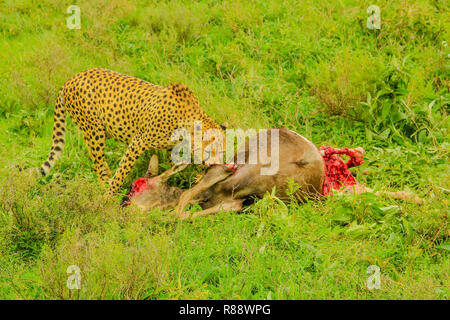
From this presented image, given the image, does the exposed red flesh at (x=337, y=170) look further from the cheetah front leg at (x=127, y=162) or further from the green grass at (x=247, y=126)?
the cheetah front leg at (x=127, y=162)

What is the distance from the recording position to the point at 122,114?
493cm

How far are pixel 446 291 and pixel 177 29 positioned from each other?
4.85 meters

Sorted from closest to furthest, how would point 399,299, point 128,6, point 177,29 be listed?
1. point 399,299
2. point 177,29
3. point 128,6

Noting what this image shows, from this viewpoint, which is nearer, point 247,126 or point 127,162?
point 127,162

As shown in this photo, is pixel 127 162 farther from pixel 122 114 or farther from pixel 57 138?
pixel 57 138

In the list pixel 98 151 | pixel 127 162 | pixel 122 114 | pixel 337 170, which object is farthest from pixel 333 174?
pixel 98 151

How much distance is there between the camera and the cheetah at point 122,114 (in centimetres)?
476

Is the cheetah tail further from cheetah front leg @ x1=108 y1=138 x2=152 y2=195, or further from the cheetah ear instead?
the cheetah ear

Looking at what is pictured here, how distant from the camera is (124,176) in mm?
4797

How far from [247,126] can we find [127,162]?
53.3 inches

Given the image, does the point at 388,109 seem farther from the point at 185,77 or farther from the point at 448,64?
the point at 185,77

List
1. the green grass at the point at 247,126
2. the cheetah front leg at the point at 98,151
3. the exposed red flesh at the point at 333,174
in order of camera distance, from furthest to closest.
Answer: the cheetah front leg at the point at 98,151, the exposed red flesh at the point at 333,174, the green grass at the point at 247,126

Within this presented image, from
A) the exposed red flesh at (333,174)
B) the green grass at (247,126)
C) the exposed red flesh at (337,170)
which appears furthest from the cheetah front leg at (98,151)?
the exposed red flesh at (337,170)
